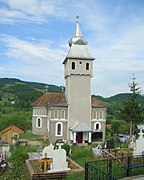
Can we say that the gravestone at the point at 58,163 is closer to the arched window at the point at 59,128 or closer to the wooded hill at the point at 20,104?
the wooded hill at the point at 20,104

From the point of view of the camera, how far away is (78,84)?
3588 cm

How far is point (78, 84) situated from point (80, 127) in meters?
5.53

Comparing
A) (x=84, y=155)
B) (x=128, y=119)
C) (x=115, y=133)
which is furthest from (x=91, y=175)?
(x=115, y=133)

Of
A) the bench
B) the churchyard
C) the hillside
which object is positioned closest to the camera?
→ the bench

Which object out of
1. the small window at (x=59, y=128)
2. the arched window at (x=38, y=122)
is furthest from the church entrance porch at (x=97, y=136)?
the arched window at (x=38, y=122)

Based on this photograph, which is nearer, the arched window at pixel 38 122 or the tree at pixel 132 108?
the tree at pixel 132 108

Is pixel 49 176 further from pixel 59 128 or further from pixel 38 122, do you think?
pixel 38 122

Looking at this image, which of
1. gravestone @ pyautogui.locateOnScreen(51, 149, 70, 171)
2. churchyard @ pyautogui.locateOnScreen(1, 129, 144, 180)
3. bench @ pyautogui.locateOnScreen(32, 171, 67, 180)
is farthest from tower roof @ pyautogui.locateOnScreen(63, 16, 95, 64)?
bench @ pyautogui.locateOnScreen(32, 171, 67, 180)

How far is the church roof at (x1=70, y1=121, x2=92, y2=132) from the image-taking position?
112 ft

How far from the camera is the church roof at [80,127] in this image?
1346 inches

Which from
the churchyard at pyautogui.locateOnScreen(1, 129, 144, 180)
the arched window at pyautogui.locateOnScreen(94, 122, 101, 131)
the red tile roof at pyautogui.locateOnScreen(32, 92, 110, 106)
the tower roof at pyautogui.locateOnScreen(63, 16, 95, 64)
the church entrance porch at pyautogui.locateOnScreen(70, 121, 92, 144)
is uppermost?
the tower roof at pyautogui.locateOnScreen(63, 16, 95, 64)

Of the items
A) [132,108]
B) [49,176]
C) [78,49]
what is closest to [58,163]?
[49,176]

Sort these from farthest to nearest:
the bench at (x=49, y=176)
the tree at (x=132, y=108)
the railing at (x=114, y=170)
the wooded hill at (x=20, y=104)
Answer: the wooded hill at (x=20, y=104) → the tree at (x=132, y=108) → the bench at (x=49, y=176) → the railing at (x=114, y=170)

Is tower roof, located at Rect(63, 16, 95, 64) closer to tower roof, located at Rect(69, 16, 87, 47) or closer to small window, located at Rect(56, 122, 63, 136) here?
tower roof, located at Rect(69, 16, 87, 47)
